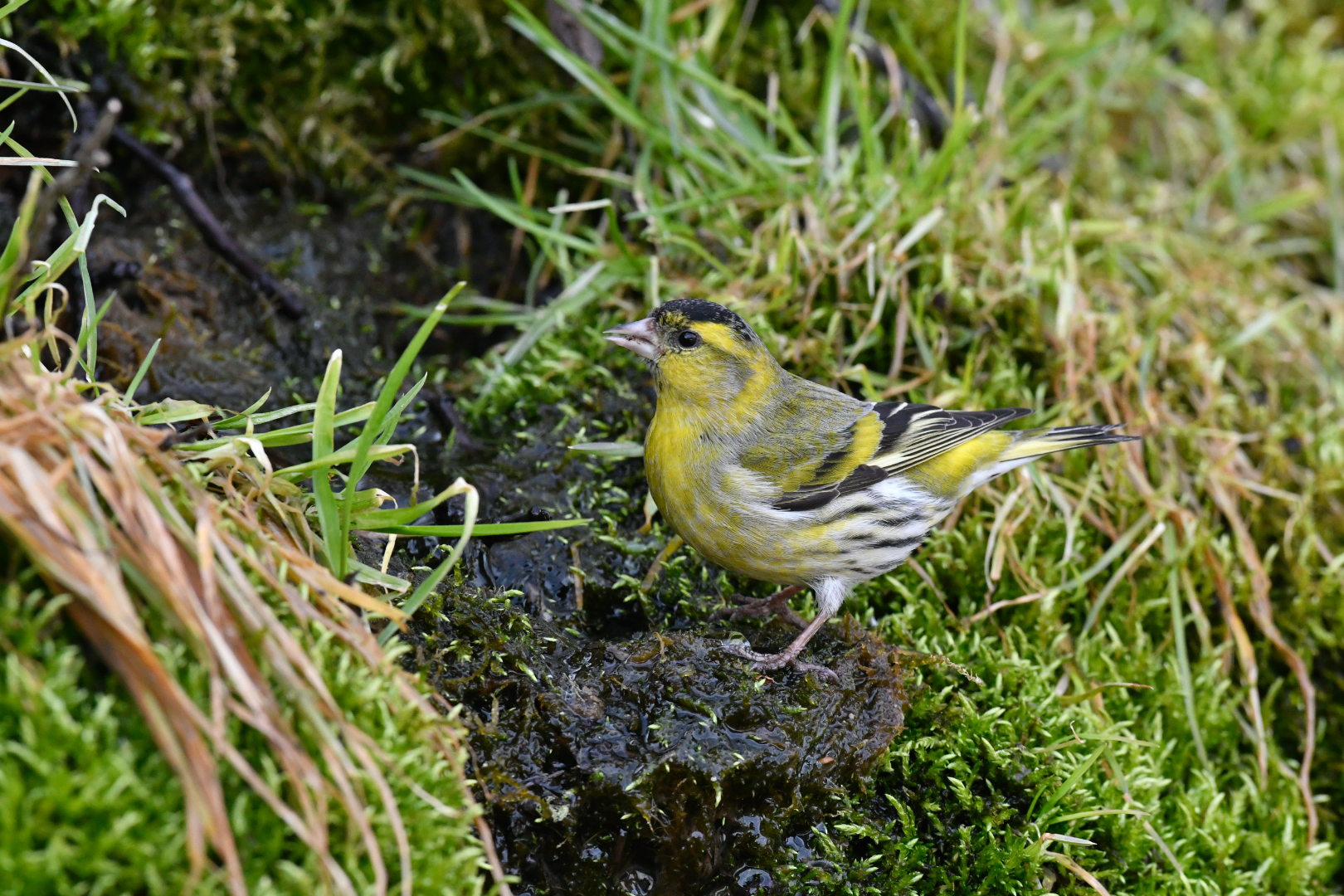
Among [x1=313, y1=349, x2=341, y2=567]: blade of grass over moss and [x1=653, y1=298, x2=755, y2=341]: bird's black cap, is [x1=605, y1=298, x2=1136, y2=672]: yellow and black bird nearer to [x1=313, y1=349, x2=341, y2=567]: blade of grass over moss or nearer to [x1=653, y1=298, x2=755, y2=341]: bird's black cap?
[x1=653, y1=298, x2=755, y2=341]: bird's black cap

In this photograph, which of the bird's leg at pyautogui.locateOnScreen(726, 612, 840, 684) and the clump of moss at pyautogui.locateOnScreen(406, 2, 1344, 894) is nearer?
the bird's leg at pyautogui.locateOnScreen(726, 612, 840, 684)

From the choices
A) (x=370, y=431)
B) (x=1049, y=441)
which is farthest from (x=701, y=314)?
(x=370, y=431)

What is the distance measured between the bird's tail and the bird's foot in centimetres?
125

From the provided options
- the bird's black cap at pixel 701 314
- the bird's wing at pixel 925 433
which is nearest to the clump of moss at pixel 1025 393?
the bird's wing at pixel 925 433

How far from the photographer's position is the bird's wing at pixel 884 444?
3775mm

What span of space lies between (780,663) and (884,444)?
100 cm

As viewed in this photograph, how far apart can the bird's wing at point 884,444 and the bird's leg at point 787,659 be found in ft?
1.89

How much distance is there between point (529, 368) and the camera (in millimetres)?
4359

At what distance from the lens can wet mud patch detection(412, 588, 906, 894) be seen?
9.13 feet

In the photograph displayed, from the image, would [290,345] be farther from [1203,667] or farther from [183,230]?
[1203,667]

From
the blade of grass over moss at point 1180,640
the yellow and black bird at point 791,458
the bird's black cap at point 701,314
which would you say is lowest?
the blade of grass over moss at point 1180,640

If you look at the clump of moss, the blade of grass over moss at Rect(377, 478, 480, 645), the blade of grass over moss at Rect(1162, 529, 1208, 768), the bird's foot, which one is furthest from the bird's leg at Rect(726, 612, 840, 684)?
the blade of grass over moss at Rect(1162, 529, 1208, 768)

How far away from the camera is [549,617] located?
345 centimetres

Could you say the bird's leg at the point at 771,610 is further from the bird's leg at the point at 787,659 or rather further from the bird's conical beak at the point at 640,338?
the bird's conical beak at the point at 640,338
